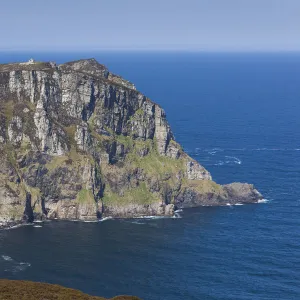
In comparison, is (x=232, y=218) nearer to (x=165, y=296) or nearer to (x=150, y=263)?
(x=150, y=263)

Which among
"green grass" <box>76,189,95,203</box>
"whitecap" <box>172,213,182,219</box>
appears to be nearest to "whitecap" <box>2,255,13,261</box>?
"green grass" <box>76,189,95,203</box>

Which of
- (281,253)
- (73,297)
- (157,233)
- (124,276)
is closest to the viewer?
(73,297)

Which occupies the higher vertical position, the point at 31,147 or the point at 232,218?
the point at 31,147

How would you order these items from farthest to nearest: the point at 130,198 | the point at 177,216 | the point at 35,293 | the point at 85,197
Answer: the point at 130,198
the point at 177,216
the point at 85,197
the point at 35,293

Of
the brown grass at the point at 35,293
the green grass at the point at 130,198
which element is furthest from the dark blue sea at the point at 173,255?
the brown grass at the point at 35,293

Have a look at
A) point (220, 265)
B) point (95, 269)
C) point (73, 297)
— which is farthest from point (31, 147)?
point (73, 297)

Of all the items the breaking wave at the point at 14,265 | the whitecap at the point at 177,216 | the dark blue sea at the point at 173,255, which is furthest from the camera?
the whitecap at the point at 177,216

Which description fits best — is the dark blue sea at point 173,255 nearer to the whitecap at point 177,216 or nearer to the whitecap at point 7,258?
the whitecap at point 7,258

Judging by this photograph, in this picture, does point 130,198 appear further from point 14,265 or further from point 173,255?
point 14,265

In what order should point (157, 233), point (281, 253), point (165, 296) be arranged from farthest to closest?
point (157, 233) → point (281, 253) → point (165, 296)

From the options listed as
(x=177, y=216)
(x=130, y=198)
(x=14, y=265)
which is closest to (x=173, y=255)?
(x=177, y=216)

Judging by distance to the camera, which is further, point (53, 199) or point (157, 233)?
point (53, 199)
